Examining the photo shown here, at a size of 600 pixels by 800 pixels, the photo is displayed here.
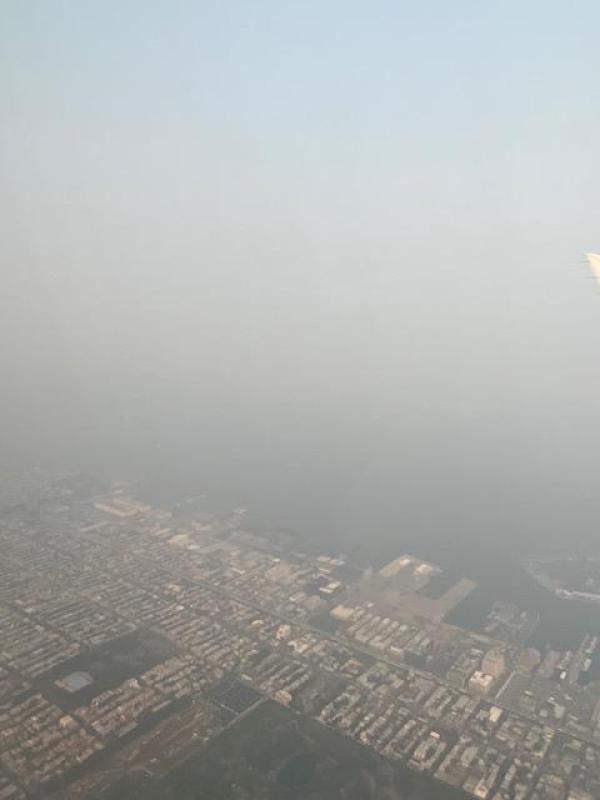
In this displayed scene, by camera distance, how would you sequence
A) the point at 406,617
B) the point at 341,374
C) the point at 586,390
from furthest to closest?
1. the point at 341,374
2. the point at 586,390
3. the point at 406,617

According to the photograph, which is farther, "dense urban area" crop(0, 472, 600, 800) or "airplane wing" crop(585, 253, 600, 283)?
"dense urban area" crop(0, 472, 600, 800)

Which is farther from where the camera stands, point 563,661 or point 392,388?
point 392,388

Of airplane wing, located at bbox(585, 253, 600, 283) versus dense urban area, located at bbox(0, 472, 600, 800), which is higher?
airplane wing, located at bbox(585, 253, 600, 283)

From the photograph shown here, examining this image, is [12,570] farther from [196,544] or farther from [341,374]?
[341,374]

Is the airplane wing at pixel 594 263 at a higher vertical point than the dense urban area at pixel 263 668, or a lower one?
higher

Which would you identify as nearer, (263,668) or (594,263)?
(594,263)

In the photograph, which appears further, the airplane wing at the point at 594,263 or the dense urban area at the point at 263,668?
the dense urban area at the point at 263,668

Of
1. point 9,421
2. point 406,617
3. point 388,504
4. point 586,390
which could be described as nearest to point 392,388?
point 586,390

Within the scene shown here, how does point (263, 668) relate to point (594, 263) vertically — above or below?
below
